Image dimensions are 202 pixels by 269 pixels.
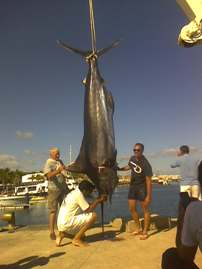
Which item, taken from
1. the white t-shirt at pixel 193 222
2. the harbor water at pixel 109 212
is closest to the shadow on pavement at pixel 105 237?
the white t-shirt at pixel 193 222

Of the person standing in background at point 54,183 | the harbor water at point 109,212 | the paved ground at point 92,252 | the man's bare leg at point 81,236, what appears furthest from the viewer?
the harbor water at point 109,212

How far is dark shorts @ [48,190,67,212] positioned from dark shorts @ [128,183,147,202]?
1.12 metres

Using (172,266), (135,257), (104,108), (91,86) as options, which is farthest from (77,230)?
(172,266)

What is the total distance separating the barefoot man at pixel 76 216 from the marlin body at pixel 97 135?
0.52 m

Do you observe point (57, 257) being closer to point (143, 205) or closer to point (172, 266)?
point (143, 205)

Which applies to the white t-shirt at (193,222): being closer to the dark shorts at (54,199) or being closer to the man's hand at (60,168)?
the man's hand at (60,168)

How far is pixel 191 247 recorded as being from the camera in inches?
83.7

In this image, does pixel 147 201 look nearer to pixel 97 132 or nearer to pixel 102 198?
pixel 102 198

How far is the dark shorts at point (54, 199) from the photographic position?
630 centimetres

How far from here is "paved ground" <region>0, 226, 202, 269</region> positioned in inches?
178

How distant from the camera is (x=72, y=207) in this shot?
5617mm

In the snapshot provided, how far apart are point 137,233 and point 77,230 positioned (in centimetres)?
103

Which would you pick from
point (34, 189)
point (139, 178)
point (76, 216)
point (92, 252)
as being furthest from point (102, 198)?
point (34, 189)

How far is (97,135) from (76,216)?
1.47 metres
